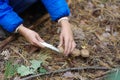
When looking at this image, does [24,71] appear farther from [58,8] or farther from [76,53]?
[58,8]

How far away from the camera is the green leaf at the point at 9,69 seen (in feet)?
5.31

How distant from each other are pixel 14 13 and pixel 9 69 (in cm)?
35

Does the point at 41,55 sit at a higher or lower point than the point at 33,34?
lower

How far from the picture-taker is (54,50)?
163 centimetres

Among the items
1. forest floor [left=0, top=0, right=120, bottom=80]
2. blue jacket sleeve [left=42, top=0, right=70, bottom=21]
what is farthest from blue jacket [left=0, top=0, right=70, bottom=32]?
forest floor [left=0, top=0, right=120, bottom=80]

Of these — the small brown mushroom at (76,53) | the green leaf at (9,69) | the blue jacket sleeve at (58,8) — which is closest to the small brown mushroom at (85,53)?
the small brown mushroom at (76,53)

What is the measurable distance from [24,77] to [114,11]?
97cm

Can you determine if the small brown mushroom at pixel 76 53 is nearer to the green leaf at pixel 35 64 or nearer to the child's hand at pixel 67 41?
the child's hand at pixel 67 41

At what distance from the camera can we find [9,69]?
5.42ft

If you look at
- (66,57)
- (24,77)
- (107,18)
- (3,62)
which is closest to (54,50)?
(66,57)

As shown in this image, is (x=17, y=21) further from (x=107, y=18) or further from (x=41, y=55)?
(x=107, y=18)

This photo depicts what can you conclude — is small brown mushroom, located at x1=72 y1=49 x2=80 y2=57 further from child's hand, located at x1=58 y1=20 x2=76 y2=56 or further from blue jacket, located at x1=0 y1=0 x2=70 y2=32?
blue jacket, located at x1=0 y1=0 x2=70 y2=32

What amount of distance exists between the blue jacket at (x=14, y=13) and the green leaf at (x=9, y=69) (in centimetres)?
23

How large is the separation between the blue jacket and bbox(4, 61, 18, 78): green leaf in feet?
0.75
